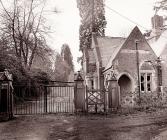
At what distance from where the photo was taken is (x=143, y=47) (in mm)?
25844

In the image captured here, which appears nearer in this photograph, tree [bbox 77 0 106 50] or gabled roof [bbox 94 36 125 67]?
gabled roof [bbox 94 36 125 67]

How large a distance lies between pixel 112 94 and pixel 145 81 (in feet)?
32.2

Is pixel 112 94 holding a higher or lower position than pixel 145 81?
lower

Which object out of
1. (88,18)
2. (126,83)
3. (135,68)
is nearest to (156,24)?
(135,68)

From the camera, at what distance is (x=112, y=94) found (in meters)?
17.2

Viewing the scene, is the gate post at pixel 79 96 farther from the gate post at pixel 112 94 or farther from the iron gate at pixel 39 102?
the gate post at pixel 112 94

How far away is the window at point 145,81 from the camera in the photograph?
2577 cm

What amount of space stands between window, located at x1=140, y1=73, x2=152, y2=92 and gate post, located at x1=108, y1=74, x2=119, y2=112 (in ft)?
30.5

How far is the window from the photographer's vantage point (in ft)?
84.5

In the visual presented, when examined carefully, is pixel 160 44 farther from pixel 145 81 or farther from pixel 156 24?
pixel 145 81

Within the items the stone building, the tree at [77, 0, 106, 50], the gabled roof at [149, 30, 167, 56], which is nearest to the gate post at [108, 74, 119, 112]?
the stone building

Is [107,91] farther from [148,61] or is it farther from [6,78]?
[148,61]

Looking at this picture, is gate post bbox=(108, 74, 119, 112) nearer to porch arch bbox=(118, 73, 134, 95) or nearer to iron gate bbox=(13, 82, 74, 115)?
iron gate bbox=(13, 82, 74, 115)

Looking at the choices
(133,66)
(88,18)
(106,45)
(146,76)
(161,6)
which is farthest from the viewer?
(88,18)
